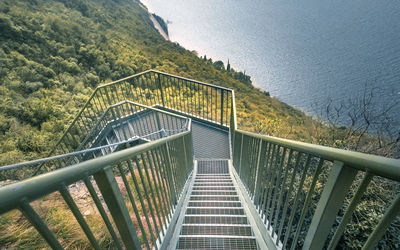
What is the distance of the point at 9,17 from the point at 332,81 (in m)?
35.0

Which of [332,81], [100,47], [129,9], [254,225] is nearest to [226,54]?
[332,81]

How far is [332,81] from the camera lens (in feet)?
82.2

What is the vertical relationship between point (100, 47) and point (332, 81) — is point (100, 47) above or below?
above

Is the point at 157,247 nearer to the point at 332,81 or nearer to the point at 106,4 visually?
the point at 332,81

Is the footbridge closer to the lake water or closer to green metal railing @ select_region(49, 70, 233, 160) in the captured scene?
green metal railing @ select_region(49, 70, 233, 160)

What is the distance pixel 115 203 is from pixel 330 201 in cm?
117

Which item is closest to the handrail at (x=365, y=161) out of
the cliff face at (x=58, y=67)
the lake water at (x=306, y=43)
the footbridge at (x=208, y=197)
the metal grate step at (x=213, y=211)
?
the footbridge at (x=208, y=197)

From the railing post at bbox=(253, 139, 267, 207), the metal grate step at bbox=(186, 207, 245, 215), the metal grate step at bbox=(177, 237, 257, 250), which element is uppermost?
the railing post at bbox=(253, 139, 267, 207)

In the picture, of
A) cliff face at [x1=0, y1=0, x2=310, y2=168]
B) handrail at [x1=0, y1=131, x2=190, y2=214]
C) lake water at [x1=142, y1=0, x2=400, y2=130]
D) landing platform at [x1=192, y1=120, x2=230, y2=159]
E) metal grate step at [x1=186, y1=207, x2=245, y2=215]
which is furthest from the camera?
lake water at [x1=142, y1=0, x2=400, y2=130]

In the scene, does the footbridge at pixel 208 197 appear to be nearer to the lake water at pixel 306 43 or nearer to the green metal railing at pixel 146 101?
the green metal railing at pixel 146 101

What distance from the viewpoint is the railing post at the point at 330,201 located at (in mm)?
909

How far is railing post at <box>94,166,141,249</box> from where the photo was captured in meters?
0.98

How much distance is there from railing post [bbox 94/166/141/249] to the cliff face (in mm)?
6961

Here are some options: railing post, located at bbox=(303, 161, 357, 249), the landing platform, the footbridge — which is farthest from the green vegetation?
the landing platform
